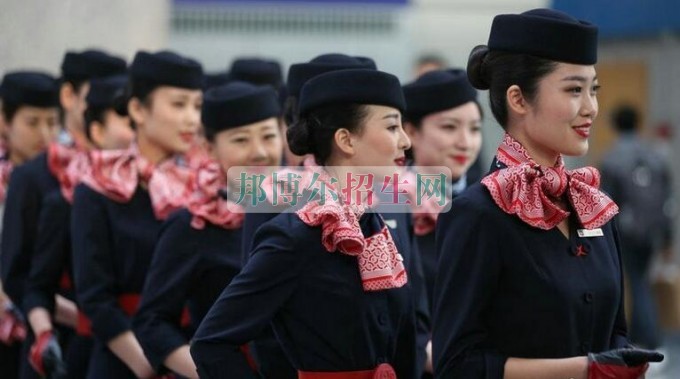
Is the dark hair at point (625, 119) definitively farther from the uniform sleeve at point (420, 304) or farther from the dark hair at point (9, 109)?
the uniform sleeve at point (420, 304)

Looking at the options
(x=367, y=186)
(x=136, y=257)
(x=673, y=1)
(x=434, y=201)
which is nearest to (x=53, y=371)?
(x=136, y=257)

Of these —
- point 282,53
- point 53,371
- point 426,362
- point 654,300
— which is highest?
point 426,362

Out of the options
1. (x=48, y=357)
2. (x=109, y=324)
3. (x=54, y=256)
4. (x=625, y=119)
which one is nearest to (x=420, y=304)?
(x=109, y=324)

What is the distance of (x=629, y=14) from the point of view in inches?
546

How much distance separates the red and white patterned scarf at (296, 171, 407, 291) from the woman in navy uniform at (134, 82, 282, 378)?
1004mm

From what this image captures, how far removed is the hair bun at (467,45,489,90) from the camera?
3953mm

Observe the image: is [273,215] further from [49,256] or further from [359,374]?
[49,256]

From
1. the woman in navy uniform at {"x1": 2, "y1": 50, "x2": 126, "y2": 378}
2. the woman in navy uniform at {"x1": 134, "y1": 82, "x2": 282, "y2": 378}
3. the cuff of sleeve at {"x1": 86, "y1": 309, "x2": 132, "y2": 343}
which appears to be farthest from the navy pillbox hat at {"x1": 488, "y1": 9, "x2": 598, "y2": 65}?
the woman in navy uniform at {"x1": 2, "y1": 50, "x2": 126, "y2": 378}

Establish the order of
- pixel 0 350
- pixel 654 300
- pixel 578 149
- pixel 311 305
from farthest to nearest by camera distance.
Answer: pixel 654 300
pixel 0 350
pixel 311 305
pixel 578 149

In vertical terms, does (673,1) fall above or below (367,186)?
below

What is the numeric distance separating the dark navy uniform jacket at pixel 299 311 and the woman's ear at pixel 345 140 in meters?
0.26

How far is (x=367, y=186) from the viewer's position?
→ 4359mm

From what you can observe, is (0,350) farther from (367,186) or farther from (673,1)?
(673,1)

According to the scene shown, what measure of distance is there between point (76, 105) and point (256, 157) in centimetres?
198
